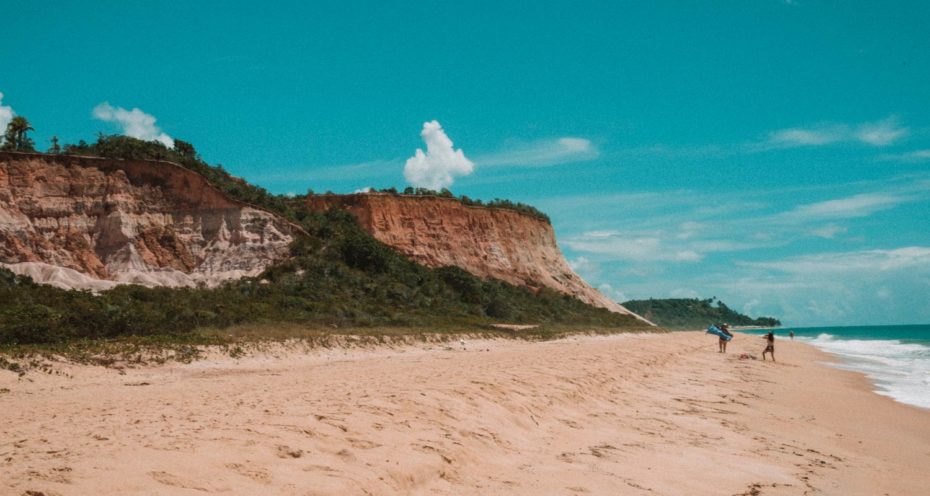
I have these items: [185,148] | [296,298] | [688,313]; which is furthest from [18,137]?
[688,313]

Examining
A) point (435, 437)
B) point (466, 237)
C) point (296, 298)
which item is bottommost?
point (435, 437)

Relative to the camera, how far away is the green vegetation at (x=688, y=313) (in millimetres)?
117750

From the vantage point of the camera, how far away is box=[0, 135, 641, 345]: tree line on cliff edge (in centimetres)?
1534

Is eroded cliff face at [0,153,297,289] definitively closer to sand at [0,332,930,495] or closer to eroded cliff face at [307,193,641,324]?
eroded cliff face at [307,193,641,324]

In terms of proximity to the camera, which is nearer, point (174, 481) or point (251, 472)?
point (174, 481)

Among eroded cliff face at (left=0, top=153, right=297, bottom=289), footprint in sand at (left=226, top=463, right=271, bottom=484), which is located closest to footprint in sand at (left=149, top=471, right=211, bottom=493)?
footprint in sand at (left=226, top=463, right=271, bottom=484)

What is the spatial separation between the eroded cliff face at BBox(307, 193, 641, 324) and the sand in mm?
35824

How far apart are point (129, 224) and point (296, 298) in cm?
1222

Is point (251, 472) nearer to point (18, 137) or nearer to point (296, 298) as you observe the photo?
point (296, 298)

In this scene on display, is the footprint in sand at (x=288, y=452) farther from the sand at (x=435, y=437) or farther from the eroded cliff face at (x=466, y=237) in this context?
the eroded cliff face at (x=466, y=237)

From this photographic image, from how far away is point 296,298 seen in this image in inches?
958

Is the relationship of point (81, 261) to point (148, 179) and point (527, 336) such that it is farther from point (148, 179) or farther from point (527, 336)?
point (527, 336)

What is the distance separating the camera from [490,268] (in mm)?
52312

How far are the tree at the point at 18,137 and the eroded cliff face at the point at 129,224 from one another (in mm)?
1724
